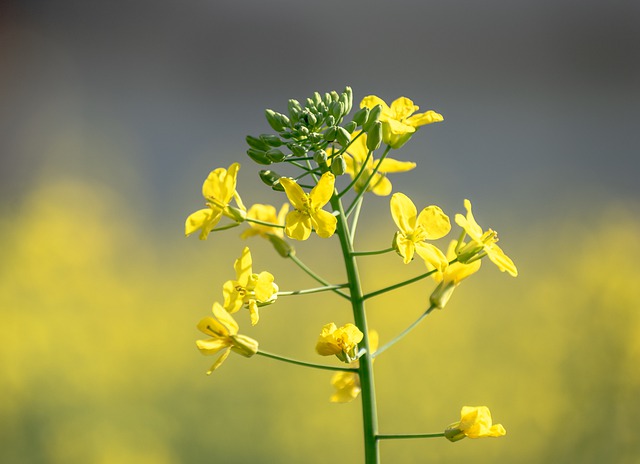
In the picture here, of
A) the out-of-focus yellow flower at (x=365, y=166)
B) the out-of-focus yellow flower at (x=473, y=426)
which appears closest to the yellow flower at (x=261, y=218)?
the out-of-focus yellow flower at (x=365, y=166)

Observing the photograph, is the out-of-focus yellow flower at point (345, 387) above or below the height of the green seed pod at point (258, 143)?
below

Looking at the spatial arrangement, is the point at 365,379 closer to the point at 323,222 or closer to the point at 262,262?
the point at 323,222

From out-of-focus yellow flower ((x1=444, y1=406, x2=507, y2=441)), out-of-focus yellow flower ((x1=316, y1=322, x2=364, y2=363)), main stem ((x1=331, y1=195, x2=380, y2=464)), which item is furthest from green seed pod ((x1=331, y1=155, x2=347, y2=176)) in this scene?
out-of-focus yellow flower ((x1=444, y1=406, x2=507, y2=441))

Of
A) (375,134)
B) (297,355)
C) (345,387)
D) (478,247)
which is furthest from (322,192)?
(297,355)

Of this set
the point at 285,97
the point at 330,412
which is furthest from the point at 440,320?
the point at 285,97

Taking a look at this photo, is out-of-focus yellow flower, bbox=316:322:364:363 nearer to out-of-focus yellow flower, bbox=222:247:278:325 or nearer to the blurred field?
out-of-focus yellow flower, bbox=222:247:278:325

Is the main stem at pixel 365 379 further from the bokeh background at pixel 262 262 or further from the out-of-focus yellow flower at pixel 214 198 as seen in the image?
the bokeh background at pixel 262 262

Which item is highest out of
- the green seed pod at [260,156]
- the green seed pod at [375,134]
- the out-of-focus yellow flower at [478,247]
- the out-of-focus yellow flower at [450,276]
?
the green seed pod at [375,134]

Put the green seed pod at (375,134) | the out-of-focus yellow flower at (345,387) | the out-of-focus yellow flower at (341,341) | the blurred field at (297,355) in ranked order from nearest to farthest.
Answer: the out-of-focus yellow flower at (341,341)
the green seed pod at (375,134)
the out-of-focus yellow flower at (345,387)
the blurred field at (297,355)
